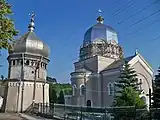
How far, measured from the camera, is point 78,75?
1592 inches

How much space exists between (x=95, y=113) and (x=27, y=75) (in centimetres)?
1536

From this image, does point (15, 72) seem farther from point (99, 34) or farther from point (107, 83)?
point (99, 34)

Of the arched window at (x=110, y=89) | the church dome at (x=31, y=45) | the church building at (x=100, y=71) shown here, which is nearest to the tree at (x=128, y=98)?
the church building at (x=100, y=71)

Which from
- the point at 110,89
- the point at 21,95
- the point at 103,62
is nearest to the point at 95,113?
the point at 21,95

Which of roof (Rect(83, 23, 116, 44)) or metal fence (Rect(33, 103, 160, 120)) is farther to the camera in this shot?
roof (Rect(83, 23, 116, 44))

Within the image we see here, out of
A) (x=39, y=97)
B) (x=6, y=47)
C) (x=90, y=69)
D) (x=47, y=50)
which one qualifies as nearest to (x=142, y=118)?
(x=6, y=47)

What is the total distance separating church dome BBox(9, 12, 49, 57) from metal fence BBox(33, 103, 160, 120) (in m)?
9.01

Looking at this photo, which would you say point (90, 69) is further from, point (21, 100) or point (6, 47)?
point (6, 47)

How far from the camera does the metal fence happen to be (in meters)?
13.7

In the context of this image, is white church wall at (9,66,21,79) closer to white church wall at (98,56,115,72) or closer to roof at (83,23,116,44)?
white church wall at (98,56,115,72)

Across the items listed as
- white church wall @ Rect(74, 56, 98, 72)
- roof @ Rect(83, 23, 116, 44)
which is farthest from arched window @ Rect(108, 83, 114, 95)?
roof @ Rect(83, 23, 116, 44)

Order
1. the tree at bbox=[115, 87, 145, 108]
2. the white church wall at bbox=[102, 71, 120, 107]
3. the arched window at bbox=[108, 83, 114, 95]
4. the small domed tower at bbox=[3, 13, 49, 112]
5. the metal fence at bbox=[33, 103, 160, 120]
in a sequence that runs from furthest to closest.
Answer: the arched window at bbox=[108, 83, 114, 95]
the white church wall at bbox=[102, 71, 120, 107]
the small domed tower at bbox=[3, 13, 49, 112]
the tree at bbox=[115, 87, 145, 108]
the metal fence at bbox=[33, 103, 160, 120]

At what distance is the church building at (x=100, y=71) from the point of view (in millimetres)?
38750

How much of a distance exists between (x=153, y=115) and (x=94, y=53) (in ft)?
104
